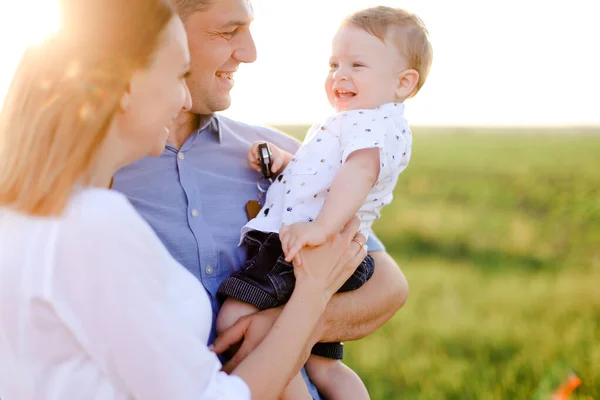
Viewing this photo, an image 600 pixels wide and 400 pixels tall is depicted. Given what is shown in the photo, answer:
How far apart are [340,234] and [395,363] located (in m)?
4.19

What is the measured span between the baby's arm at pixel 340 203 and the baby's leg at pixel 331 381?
0.56 meters

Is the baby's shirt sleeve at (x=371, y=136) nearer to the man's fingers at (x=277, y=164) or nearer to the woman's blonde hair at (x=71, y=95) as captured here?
the man's fingers at (x=277, y=164)

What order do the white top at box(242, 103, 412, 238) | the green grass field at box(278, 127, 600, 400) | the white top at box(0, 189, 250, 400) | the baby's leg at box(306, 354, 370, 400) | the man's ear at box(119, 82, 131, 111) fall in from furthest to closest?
the green grass field at box(278, 127, 600, 400) < the baby's leg at box(306, 354, 370, 400) < the white top at box(242, 103, 412, 238) < the man's ear at box(119, 82, 131, 111) < the white top at box(0, 189, 250, 400)

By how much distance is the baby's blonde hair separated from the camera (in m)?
3.05

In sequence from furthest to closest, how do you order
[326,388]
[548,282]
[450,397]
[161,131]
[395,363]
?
[548,282] → [395,363] → [450,397] → [326,388] → [161,131]

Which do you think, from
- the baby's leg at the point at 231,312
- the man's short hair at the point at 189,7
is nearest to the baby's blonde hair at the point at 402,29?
the man's short hair at the point at 189,7

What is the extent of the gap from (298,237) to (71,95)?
102 cm

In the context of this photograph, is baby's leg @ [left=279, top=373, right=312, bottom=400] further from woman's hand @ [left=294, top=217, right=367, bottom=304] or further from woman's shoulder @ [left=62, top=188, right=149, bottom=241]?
woman's shoulder @ [left=62, top=188, right=149, bottom=241]

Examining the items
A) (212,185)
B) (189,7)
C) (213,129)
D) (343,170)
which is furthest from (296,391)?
(189,7)

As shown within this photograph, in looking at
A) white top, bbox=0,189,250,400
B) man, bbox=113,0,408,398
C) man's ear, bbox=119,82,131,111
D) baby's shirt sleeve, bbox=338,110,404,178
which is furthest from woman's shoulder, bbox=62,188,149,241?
baby's shirt sleeve, bbox=338,110,404,178

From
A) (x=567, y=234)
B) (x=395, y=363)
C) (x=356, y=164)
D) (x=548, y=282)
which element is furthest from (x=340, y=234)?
(x=567, y=234)

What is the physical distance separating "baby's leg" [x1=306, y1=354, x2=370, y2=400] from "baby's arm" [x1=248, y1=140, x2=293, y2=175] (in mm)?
766

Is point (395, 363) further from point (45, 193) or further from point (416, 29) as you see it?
point (45, 193)

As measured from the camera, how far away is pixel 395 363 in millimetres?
6750
